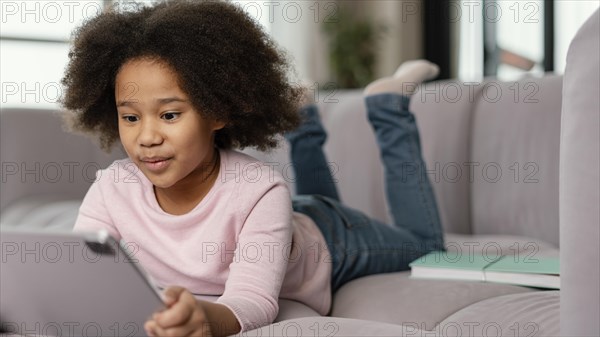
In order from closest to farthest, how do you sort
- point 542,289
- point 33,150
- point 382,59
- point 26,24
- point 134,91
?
1. point 134,91
2. point 542,289
3. point 33,150
4. point 26,24
5. point 382,59

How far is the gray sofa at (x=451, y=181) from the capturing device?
1304 millimetres

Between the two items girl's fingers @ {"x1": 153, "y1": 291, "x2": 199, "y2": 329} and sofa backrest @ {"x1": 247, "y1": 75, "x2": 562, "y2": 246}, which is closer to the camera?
girl's fingers @ {"x1": 153, "y1": 291, "x2": 199, "y2": 329}

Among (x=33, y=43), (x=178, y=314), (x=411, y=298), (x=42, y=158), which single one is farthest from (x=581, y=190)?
(x=33, y=43)

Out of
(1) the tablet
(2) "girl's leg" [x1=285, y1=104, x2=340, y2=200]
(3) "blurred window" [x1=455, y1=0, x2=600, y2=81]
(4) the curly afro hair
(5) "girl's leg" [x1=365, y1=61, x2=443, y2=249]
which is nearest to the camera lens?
(1) the tablet

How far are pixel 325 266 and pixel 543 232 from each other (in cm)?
81

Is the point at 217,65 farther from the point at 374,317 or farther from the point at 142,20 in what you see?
the point at 374,317

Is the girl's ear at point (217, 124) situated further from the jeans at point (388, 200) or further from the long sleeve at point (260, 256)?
the jeans at point (388, 200)

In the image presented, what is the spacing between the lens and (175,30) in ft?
4.05

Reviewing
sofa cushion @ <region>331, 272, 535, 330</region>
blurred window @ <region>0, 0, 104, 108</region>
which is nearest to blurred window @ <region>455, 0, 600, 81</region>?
blurred window @ <region>0, 0, 104, 108</region>

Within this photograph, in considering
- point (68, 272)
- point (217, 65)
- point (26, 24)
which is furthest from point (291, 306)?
point (26, 24)

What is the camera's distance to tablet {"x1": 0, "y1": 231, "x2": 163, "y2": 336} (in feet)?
2.54

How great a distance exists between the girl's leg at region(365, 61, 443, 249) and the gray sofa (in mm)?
120

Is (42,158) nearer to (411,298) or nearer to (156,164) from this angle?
(156,164)

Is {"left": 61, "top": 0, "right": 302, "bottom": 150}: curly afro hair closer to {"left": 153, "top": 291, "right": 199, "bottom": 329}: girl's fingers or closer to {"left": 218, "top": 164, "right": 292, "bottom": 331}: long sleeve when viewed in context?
{"left": 218, "top": 164, "right": 292, "bottom": 331}: long sleeve
